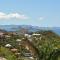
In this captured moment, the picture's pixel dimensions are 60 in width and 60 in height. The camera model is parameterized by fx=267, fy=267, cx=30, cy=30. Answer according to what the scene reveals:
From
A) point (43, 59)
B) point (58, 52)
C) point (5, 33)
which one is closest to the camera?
point (58, 52)

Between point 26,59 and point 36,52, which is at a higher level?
point 36,52

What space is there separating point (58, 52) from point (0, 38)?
12857mm

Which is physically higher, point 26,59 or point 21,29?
point 21,29

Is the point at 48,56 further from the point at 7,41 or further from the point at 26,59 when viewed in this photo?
the point at 7,41

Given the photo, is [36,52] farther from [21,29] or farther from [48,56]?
[21,29]

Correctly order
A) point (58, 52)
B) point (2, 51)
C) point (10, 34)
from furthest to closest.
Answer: point (10, 34), point (2, 51), point (58, 52)

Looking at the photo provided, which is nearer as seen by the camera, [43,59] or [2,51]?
[43,59]

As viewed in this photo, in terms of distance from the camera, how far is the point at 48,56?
7.21 meters

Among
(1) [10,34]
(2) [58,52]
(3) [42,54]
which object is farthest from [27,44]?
(1) [10,34]

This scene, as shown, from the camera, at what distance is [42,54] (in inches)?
295

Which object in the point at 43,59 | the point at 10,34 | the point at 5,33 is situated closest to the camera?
the point at 43,59

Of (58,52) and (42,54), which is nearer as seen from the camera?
(58,52)

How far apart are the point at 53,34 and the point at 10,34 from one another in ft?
24.1

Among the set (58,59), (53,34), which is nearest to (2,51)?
(53,34)
